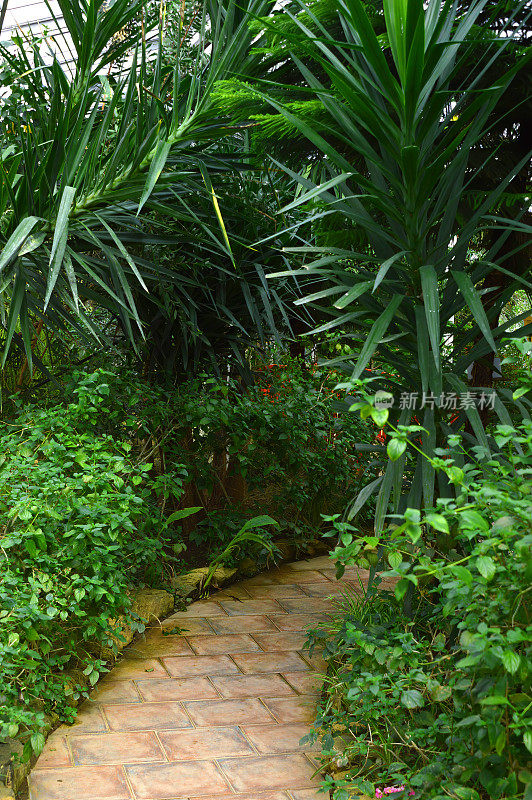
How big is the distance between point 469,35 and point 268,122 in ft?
2.29

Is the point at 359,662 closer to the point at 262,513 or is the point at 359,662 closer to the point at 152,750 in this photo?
the point at 152,750

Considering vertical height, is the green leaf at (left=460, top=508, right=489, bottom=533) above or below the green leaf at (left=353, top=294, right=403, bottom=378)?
below

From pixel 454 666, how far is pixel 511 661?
445mm

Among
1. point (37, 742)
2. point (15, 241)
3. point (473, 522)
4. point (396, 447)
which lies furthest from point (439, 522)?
point (15, 241)

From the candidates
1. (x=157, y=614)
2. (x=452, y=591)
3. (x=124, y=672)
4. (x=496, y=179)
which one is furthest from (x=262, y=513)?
(x=452, y=591)

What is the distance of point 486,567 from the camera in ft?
5.09

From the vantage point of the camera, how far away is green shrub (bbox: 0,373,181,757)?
220 cm

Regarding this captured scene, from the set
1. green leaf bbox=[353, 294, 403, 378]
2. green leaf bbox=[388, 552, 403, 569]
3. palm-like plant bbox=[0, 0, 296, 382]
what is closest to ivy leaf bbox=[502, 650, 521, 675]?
green leaf bbox=[388, 552, 403, 569]

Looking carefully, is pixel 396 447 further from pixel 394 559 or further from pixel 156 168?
pixel 156 168

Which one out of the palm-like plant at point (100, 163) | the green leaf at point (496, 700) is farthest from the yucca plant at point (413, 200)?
the green leaf at point (496, 700)

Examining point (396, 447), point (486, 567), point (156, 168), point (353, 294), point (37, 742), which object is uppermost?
point (156, 168)

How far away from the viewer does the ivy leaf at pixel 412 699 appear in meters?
1.88

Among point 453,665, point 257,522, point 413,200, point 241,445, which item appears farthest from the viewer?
point 241,445

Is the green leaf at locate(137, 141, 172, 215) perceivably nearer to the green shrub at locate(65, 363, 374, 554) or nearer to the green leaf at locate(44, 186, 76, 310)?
the green leaf at locate(44, 186, 76, 310)
